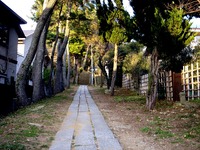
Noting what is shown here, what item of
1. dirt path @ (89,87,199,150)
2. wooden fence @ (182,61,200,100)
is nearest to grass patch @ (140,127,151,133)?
dirt path @ (89,87,199,150)

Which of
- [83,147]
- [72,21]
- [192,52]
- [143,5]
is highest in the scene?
[72,21]

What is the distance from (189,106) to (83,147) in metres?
7.81

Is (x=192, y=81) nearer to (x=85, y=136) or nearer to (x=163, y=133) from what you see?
(x=163, y=133)

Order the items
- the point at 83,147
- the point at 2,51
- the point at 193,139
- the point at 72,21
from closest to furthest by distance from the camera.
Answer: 1. the point at 83,147
2. the point at 193,139
3. the point at 2,51
4. the point at 72,21

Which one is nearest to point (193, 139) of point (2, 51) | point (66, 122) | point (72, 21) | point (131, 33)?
point (66, 122)

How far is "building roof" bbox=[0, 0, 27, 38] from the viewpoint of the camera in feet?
63.7

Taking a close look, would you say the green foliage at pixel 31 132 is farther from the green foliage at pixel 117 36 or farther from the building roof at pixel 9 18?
the green foliage at pixel 117 36

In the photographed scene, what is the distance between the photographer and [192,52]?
1916 cm

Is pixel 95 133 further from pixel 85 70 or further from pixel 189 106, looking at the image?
pixel 85 70

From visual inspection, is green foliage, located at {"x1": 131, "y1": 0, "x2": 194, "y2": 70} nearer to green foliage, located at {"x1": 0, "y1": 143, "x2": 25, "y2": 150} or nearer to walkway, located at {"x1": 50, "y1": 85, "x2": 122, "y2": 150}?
walkway, located at {"x1": 50, "y1": 85, "x2": 122, "y2": 150}

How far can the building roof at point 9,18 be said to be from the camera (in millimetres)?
19425

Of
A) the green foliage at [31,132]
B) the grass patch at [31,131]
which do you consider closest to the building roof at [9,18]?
the grass patch at [31,131]

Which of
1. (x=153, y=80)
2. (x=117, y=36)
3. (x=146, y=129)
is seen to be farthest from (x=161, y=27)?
(x=117, y=36)

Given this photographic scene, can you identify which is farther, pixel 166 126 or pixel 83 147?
pixel 166 126
